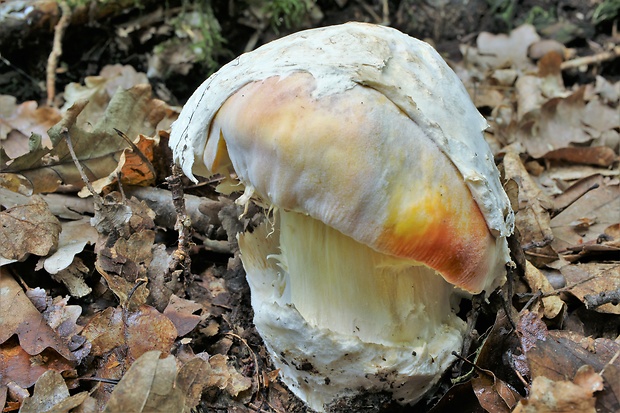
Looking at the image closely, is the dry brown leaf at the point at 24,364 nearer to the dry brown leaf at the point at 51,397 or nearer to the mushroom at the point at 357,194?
the dry brown leaf at the point at 51,397

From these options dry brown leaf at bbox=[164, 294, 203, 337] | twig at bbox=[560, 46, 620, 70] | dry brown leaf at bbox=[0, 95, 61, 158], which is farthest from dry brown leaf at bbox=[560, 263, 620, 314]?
dry brown leaf at bbox=[0, 95, 61, 158]

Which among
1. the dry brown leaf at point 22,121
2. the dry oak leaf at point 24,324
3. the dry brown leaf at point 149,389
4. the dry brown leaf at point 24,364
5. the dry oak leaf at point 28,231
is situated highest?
the dry brown leaf at point 149,389

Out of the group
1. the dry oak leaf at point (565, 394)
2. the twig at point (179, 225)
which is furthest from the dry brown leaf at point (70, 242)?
the dry oak leaf at point (565, 394)

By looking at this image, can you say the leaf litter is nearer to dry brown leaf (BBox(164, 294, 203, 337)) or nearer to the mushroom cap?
dry brown leaf (BBox(164, 294, 203, 337))

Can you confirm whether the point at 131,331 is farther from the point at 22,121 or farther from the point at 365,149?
the point at 22,121

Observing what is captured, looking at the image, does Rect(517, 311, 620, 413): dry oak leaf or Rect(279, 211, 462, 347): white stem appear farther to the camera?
Rect(279, 211, 462, 347): white stem

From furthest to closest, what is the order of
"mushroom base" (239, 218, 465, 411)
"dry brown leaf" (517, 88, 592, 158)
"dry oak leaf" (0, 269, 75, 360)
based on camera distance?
"dry brown leaf" (517, 88, 592, 158), "dry oak leaf" (0, 269, 75, 360), "mushroom base" (239, 218, 465, 411)

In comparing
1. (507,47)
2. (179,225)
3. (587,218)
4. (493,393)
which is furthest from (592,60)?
(179,225)
